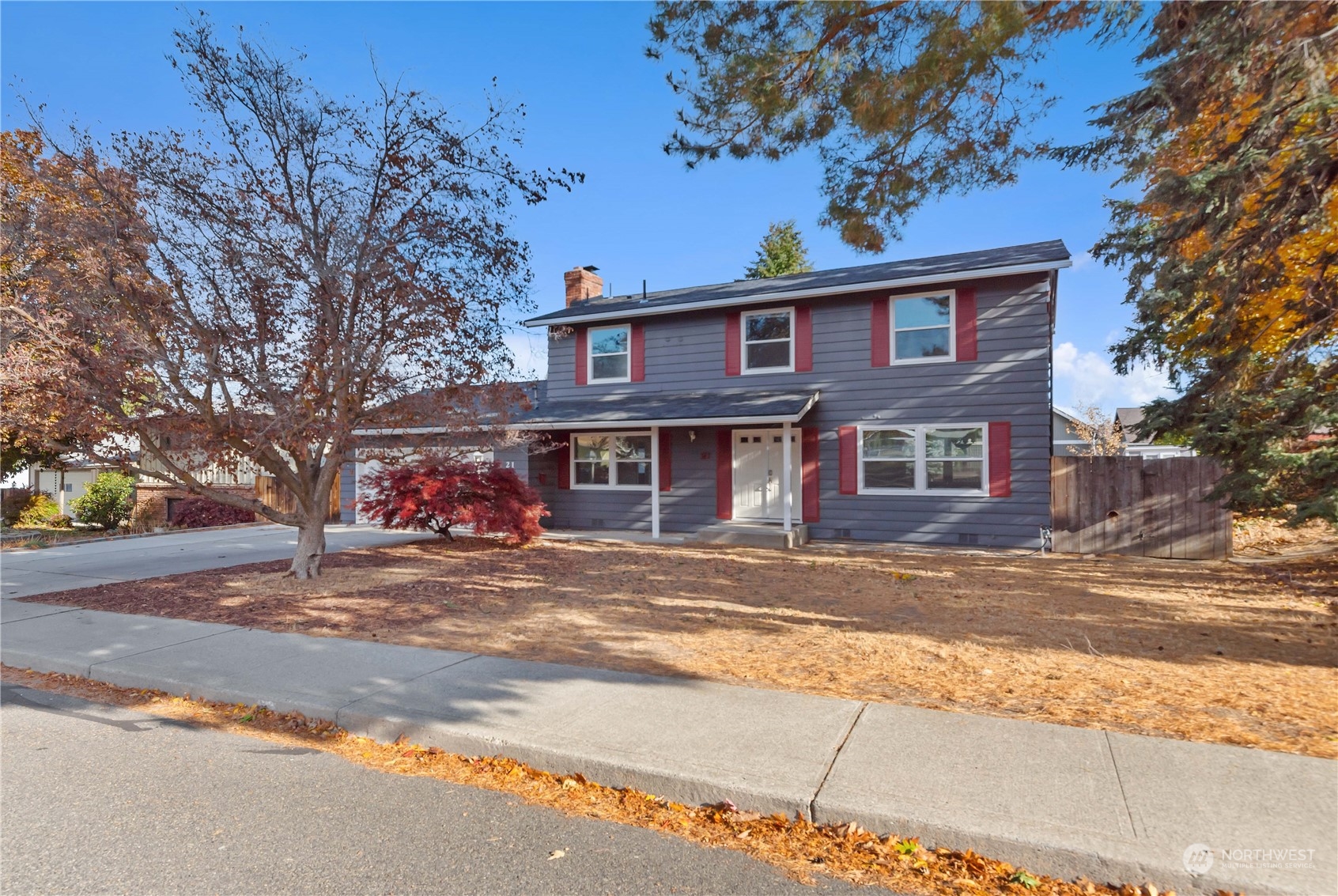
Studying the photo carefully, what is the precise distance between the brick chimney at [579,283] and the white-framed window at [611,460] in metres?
4.21

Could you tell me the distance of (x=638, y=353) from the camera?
16.2m

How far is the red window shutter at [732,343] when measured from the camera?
15094 millimetres

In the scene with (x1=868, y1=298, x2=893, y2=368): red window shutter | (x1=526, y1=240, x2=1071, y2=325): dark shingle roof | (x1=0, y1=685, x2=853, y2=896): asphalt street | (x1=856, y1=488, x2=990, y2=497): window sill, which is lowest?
(x1=0, y1=685, x2=853, y2=896): asphalt street

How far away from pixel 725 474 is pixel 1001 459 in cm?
519

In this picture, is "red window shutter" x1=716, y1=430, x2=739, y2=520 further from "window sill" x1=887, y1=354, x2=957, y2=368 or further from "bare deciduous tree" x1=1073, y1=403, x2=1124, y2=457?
"bare deciduous tree" x1=1073, y1=403, x2=1124, y2=457

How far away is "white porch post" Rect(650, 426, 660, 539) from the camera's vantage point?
47.2 feet

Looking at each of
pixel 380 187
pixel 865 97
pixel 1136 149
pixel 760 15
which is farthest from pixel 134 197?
pixel 1136 149

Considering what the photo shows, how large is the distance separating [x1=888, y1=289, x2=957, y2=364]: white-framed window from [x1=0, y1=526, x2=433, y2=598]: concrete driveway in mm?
10428

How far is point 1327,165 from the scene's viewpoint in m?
5.50

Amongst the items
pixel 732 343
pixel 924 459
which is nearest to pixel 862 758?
pixel 924 459

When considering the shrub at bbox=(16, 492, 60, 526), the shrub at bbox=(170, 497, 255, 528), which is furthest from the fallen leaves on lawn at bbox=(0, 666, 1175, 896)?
the shrub at bbox=(16, 492, 60, 526)

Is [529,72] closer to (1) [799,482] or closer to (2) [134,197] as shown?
(2) [134,197]

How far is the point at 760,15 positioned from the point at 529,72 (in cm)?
306

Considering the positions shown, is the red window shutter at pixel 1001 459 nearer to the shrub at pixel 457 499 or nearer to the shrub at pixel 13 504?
the shrub at pixel 457 499
